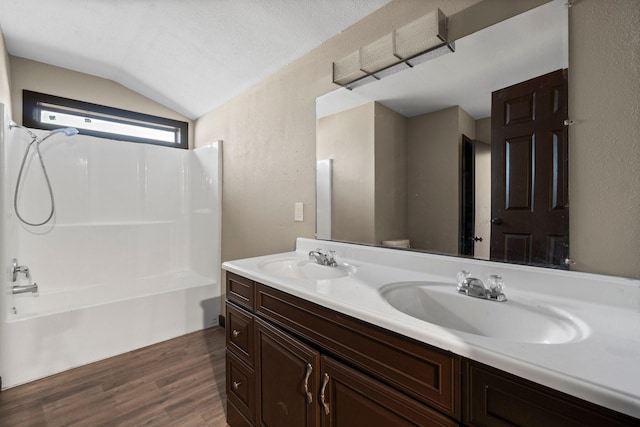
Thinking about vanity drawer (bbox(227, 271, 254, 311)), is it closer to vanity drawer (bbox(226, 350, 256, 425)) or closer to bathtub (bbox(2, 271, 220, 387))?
vanity drawer (bbox(226, 350, 256, 425))

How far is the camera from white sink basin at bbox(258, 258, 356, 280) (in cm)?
146

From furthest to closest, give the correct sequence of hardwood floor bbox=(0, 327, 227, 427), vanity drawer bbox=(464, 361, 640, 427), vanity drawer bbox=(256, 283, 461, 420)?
hardwood floor bbox=(0, 327, 227, 427) → vanity drawer bbox=(256, 283, 461, 420) → vanity drawer bbox=(464, 361, 640, 427)

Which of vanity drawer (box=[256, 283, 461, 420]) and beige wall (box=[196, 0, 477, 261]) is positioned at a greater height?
beige wall (box=[196, 0, 477, 261])

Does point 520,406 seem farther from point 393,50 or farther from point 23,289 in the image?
point 23,289

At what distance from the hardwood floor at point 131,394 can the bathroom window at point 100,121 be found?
80.5 inches

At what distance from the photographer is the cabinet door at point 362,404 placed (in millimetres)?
719

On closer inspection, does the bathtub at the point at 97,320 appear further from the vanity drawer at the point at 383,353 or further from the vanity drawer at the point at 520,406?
the vanity drawer at the point at 520,406

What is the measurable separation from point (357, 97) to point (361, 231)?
0.75m

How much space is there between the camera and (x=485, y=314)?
0.92m

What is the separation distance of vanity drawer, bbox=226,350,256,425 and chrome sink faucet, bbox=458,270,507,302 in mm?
997

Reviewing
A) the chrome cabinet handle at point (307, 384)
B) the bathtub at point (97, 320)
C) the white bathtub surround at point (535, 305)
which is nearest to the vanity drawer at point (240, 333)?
the white bathtub surround at point (535, 305)

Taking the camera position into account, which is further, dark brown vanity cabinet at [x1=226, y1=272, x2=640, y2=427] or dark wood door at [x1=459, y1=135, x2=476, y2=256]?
dark wood door at [x1=459, y1=135, x2=476, y2=256]

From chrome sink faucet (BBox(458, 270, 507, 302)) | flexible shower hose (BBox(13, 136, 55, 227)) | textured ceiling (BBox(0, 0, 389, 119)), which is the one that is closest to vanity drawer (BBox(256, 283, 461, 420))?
chrome sink faucet (BBox(458, 270, 507, 302))

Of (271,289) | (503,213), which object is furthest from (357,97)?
(271,289)
